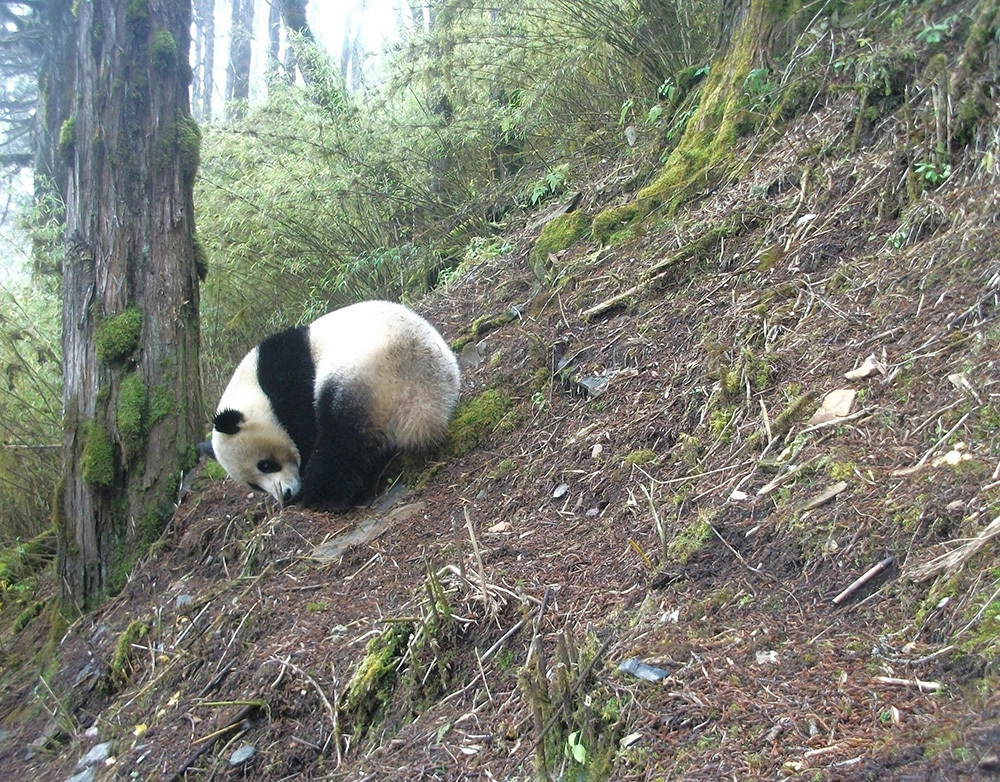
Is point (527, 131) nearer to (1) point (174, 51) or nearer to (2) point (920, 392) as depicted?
(1) point (174, 51)

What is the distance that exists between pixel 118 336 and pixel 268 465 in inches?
53.1

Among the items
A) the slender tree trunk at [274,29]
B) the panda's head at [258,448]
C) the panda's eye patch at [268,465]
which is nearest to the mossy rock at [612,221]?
the panda's head at [258,448]

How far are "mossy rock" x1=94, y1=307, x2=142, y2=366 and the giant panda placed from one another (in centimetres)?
74

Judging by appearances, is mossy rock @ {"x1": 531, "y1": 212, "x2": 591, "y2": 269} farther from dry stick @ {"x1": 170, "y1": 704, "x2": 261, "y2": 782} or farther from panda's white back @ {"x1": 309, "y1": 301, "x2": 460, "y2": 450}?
dry stick @ {"x1": 170, "y1": 704, "x2": 261, "y2": 782}

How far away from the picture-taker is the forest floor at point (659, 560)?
86.4 inches

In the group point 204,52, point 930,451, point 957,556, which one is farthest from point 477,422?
point 204,52

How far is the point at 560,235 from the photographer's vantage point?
616cm

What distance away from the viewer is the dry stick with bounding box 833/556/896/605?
240 centimetres

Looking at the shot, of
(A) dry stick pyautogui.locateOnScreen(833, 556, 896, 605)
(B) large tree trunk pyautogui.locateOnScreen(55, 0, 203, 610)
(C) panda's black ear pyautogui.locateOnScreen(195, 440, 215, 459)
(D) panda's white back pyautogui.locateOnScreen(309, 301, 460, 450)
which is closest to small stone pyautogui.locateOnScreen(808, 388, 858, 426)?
(A) dry stick pyautogui.locateOnScreen(833, 556, 896, 605)

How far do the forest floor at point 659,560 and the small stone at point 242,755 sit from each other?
0.10 ft

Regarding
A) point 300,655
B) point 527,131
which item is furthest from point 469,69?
point 300,655

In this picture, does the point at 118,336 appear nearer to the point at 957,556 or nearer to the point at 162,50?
the point at 162,50

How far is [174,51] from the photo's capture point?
5855mm

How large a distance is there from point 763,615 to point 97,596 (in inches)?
184
